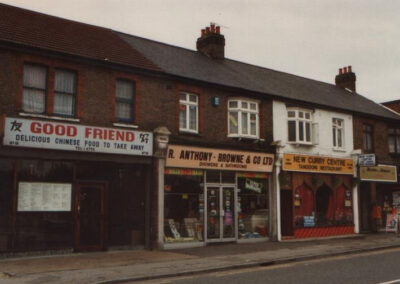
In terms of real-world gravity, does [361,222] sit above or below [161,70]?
below

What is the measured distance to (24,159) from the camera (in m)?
14.2

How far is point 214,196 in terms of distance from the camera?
60.3 ft

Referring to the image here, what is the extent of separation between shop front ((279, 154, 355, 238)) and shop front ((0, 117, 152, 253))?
7.25 metres

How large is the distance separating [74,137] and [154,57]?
5793mm

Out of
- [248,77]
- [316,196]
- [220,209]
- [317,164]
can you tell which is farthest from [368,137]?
[220,209]

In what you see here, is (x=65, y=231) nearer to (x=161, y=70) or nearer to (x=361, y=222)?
(x=161, y=70)

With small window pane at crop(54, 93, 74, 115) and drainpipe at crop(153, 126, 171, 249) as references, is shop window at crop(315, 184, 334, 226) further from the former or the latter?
small window pane at crop(54, 93, 74, 115)

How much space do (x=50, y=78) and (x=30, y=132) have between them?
6.78ft

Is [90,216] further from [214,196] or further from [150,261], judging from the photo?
[214,196]

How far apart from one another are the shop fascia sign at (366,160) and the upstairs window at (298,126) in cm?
319

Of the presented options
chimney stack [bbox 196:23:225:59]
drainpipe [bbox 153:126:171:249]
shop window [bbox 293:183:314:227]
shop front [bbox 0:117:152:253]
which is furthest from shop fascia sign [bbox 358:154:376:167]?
shop front [bbox 0:117:152:253]

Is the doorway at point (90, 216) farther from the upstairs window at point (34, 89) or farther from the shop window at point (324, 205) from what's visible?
the shop window at point (324, 205)

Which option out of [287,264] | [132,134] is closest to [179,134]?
[132,134]

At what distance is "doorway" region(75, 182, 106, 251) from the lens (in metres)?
15.1
